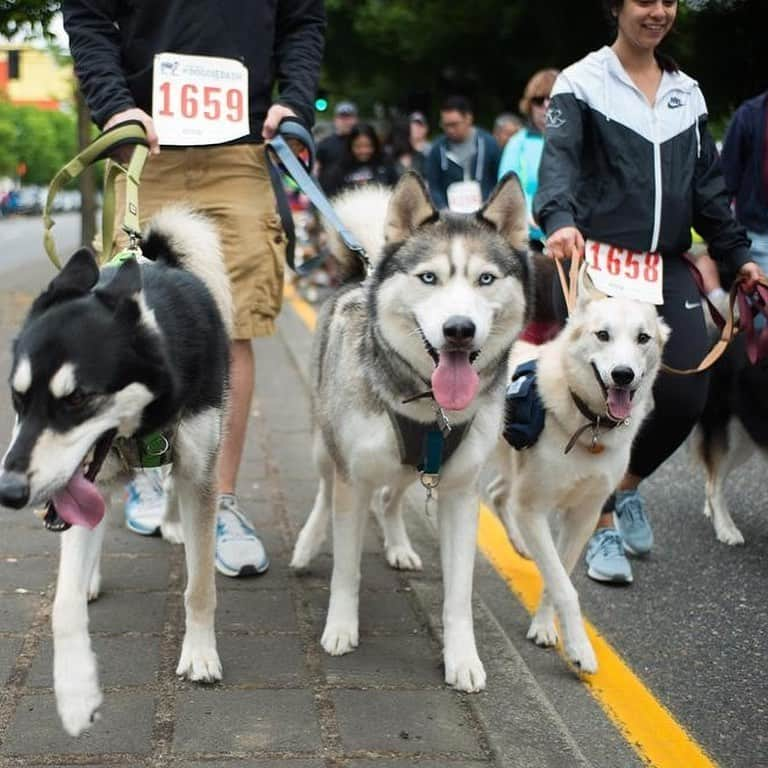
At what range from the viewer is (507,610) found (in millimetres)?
4133

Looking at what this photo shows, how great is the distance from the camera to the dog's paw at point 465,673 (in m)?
3.20

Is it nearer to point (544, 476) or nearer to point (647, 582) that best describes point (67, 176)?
point (544, 476)

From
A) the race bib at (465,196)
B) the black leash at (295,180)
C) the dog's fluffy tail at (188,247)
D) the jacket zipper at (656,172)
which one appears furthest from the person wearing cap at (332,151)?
the dog's fluffy tail at (188,247)

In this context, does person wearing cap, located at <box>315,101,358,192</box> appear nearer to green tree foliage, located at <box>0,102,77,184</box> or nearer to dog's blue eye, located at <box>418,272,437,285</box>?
dog's blue eye, located at <box>418,272,437,285</box>

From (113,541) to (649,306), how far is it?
2236 millimetres

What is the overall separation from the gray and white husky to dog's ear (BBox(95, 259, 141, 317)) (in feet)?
2.81

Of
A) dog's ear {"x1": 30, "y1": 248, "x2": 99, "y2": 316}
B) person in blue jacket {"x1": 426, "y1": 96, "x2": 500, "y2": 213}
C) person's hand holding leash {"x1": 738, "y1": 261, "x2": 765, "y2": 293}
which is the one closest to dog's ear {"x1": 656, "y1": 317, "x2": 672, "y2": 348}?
person's hand holding leash {"x1": 738, "y1": 261, "x2": 765, "y2": 293}

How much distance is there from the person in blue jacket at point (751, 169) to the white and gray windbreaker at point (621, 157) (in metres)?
0.92

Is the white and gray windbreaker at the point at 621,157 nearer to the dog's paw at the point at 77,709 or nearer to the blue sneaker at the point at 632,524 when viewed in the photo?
the blue sneaker at the point at 632,524

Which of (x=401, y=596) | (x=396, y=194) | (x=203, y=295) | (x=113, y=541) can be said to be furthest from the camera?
(x=113, y=541)

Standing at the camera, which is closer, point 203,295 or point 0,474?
point 0,474

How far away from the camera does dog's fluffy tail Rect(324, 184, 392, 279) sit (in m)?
3.98

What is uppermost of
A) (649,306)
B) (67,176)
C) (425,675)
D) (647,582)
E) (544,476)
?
(67,176)

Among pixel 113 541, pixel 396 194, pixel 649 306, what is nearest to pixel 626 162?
A: pixel 649 306
